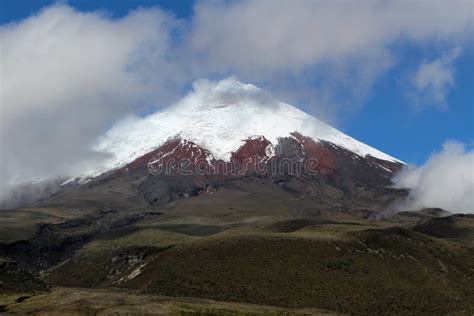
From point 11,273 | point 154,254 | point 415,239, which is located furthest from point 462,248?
point 11,273


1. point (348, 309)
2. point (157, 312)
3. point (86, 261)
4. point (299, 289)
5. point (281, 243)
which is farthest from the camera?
point (86, 261)

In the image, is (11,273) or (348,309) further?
(11,273)

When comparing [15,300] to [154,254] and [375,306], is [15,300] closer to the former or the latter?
[154,254]

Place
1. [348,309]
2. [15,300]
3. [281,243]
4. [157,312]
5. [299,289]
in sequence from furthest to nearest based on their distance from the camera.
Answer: [281,243] → [299,289] → [348,309] → [15,300] → [157,312]

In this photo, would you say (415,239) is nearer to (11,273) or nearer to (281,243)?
(281,243)

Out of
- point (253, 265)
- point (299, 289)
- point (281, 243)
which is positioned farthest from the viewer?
point (281, 243)

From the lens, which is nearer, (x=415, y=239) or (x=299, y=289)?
(x=299, y=289)

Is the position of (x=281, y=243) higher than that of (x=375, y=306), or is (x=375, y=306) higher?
(x=281, y=243)

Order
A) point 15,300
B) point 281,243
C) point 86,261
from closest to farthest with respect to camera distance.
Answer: point 15,300 → point 281,243 → point 86,261

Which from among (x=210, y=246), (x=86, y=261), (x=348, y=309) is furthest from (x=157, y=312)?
(x=86, y=261)

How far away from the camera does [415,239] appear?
160750 mm

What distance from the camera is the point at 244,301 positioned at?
408 feet

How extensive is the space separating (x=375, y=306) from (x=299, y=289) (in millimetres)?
14463

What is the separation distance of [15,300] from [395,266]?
75.0 metres
